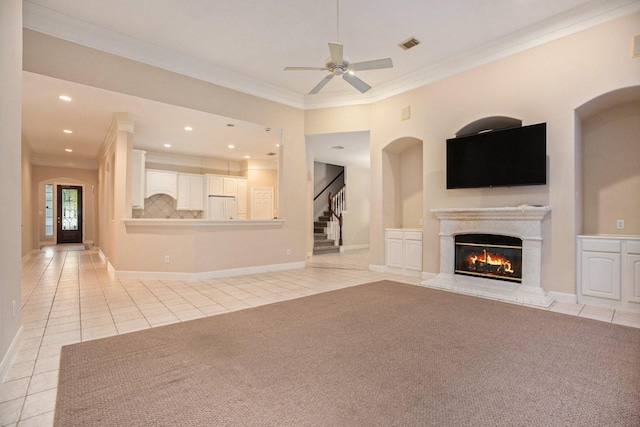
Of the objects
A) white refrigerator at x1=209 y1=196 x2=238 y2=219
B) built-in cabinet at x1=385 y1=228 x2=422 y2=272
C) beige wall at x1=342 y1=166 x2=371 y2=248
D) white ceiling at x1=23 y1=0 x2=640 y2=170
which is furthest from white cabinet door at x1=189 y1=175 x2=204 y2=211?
built-in cabinet at x1=385 y1=228 x2=422 y2=272

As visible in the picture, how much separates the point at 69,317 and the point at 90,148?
7170 millimetres

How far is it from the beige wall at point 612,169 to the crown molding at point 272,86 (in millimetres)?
1218

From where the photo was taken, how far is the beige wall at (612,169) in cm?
390

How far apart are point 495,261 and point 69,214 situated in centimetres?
1597

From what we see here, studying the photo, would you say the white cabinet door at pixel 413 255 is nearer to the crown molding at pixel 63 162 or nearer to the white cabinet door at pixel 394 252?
the white cabinet door at pixel 394 252

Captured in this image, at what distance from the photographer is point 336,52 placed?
3.48 meters

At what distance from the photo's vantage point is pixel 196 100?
532 cm

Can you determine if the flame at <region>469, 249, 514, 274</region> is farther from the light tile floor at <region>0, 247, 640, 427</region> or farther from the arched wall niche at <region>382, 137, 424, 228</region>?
the arched wall niche at <region>382, 137, 424, 228</region>

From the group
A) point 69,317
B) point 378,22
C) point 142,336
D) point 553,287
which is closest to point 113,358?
point 142,336

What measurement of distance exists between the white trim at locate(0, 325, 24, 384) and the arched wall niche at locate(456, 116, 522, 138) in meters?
5.89

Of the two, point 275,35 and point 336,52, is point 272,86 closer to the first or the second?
point 275,35

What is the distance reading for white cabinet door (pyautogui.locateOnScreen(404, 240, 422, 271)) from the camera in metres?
5.72

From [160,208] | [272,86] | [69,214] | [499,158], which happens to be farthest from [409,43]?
[69,214]

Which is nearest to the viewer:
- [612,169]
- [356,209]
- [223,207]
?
[612,169]
